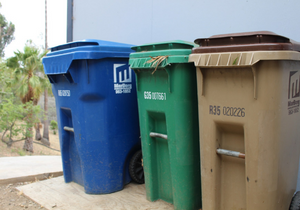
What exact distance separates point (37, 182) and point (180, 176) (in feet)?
7.60

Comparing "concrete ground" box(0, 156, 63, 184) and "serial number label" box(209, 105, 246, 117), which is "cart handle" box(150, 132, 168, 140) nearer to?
"serial number label" box(209, 105, 246, 117)

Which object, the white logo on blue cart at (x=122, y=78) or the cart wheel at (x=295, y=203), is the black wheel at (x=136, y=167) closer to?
the white logo on blue cart at (x=122, y=78)

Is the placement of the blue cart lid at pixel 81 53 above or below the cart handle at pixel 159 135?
above

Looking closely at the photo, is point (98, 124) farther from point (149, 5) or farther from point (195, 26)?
point (149, 5)

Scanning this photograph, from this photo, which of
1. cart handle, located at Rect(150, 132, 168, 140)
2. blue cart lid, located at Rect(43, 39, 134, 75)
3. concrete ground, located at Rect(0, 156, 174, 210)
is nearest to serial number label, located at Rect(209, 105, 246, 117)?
cart handle, located at Rect(150, 132, 168, 140)

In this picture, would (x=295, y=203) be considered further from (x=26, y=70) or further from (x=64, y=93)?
(x=26, y=70)

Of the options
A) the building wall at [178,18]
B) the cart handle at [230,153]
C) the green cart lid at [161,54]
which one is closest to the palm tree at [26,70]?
the building wall at [178,18]

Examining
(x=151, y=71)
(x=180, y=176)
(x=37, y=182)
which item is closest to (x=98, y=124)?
(x=151, y=71)

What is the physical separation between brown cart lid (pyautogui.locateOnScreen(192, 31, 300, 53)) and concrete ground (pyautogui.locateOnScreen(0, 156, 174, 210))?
1.77 meters

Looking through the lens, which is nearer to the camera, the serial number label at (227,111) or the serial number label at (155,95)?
the serial number label at (227,111)

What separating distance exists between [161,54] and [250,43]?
86 cm

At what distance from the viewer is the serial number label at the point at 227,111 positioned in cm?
221

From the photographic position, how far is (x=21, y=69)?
62.0 ft

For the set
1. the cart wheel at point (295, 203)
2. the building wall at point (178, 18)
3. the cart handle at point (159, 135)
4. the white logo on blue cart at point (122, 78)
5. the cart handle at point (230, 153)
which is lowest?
the cart wheel at point (295, 203)
